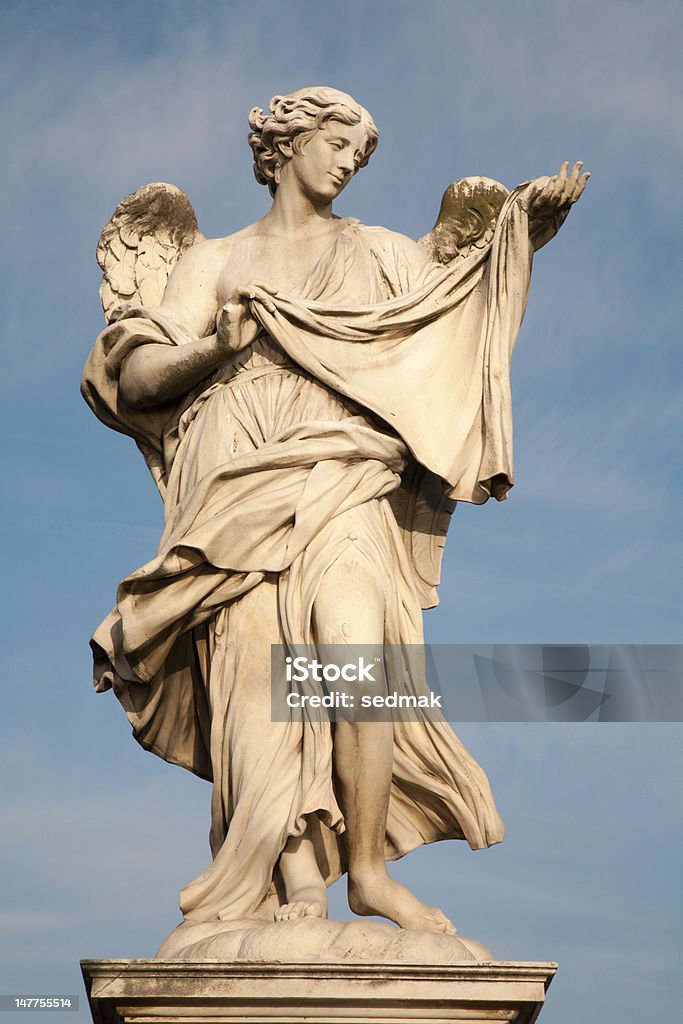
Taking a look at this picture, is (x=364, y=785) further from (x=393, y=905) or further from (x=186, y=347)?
(x=186, y=347)

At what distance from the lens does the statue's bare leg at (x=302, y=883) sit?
6.71 meters

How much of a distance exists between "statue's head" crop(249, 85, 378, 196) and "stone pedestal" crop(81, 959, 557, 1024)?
3.78 m

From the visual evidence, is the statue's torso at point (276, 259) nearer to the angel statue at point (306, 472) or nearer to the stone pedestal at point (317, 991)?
the angel statue at point (306, 472)

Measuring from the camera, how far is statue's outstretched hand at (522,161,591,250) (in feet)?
25.6

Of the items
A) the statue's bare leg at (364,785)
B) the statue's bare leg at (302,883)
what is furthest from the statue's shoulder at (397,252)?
the statue's bare leg at (302,883)

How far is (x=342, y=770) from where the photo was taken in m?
7.13

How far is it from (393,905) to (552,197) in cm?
309

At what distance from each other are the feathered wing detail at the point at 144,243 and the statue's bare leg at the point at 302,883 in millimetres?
2996

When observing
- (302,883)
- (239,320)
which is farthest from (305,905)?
(239,320)

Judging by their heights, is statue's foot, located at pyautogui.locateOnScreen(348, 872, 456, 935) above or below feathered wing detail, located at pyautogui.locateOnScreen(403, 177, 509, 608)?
below

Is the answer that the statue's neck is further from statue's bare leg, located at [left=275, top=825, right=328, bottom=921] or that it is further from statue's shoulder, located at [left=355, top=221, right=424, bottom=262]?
statue's bare leg, located at [left=275, top=825, right=328, bottom=921]

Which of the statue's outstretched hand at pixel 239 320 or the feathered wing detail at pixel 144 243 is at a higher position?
the feathered wing detail at pixel 144 243

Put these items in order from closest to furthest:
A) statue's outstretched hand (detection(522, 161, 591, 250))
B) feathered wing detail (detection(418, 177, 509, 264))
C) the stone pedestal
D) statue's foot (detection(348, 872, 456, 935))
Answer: the stone pedestal < statue's foot (detection(348, 872, 456, 935)) < statue's outstretched hand (detection(522, 161, 591, 250)) < feathered wing detail (detection(418, 177, 509, 264))

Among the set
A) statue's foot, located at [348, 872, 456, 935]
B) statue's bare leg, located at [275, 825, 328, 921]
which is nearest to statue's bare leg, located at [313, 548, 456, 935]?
statue's foot, located at [348, 872, 456, 935]
